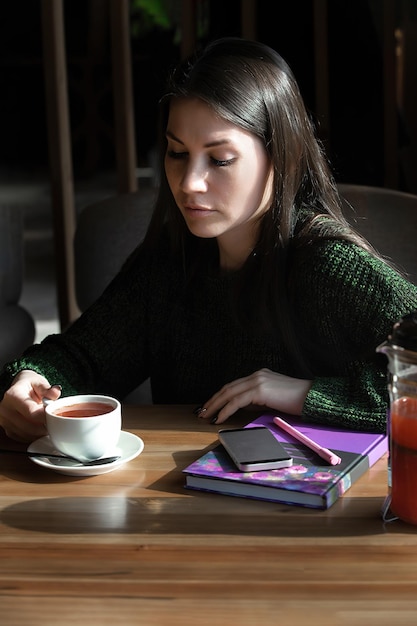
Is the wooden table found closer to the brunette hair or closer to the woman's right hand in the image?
the woman's right hand

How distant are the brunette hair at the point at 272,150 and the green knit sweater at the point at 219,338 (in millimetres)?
35

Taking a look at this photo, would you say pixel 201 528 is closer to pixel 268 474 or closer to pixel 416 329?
pixel 268 474

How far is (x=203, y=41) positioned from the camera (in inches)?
117

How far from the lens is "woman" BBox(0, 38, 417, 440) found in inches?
54.9

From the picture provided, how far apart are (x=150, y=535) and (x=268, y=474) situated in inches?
6.7

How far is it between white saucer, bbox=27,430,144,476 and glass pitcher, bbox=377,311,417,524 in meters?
0.35

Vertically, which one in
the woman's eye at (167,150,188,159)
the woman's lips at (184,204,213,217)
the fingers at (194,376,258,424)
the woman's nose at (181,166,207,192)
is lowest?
the fingers at (194,376,258,424)

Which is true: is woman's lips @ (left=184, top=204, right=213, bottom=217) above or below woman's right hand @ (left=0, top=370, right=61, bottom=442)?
above

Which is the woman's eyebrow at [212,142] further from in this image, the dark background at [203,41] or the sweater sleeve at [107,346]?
the dark background at [203,41]

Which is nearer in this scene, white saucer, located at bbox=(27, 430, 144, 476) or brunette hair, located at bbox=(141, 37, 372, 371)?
white saucer, located at bbox=(27, 430, 144, 476)

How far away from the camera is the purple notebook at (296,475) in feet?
3.43

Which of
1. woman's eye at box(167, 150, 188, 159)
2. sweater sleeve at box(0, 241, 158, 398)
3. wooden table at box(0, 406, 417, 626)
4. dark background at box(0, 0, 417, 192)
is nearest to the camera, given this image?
wooden table at box(0, 406, 417, 626)

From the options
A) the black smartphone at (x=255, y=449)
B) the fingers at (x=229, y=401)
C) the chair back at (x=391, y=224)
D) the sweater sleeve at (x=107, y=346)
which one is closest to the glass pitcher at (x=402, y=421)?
the black smartphone at (x=255, y=449)

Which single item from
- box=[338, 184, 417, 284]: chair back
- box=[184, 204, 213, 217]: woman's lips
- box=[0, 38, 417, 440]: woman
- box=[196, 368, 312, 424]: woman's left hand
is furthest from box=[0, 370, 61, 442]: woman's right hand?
box=[338, 184, 417, 284]: chair back
